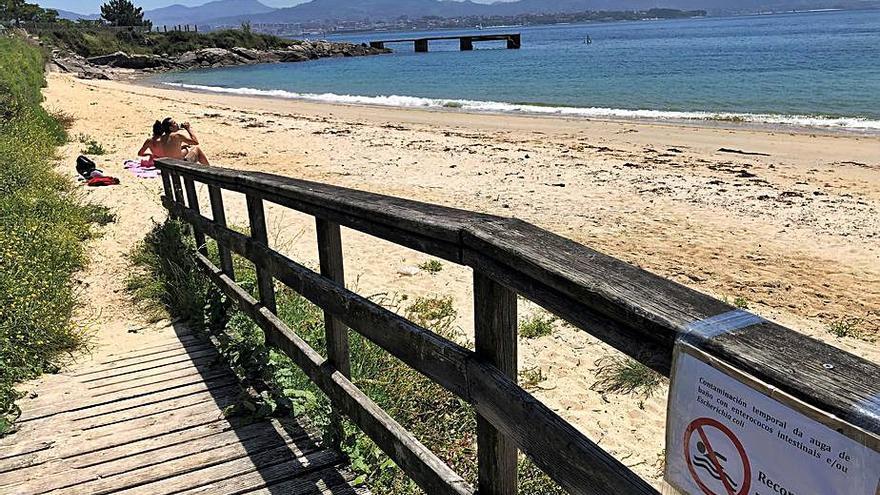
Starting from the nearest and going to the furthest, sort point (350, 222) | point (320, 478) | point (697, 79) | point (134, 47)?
point (350, 222) → point (320, 478) → point (697, 79) → point (134, 47)

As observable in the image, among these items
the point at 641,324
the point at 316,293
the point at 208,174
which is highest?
the point at 641,324

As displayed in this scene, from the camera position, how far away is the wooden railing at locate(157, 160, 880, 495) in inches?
41.6

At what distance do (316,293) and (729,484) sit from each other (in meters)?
2.18

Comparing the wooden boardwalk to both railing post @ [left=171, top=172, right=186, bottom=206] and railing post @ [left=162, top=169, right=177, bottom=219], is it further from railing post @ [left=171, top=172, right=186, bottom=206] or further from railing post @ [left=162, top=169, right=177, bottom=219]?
railing post @ [left=162, top=169, right=177, bottom=219]

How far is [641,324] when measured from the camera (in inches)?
50.1

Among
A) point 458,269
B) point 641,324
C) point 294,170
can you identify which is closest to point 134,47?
point 294,170

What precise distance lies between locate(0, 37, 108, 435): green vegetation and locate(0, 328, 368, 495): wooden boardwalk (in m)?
0.25

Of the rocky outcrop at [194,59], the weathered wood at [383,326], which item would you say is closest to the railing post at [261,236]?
the weathered wood at [383,326]

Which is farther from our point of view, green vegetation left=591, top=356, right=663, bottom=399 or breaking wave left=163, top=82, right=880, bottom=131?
breaking wave left=163, top=82, right=880, bottom=131

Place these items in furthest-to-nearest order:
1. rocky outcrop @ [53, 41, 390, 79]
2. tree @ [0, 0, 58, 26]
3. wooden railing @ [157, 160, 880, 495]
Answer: tree @ [0, 0, 58, 26] → rocky outcrop @ [53, 41, 390, 79] → wooden railing @ [157, 160, 880, 495]

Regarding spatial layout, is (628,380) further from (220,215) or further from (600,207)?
(600,207)

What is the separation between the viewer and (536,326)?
217 inches

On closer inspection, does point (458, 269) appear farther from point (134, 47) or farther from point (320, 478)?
point (134, 47)

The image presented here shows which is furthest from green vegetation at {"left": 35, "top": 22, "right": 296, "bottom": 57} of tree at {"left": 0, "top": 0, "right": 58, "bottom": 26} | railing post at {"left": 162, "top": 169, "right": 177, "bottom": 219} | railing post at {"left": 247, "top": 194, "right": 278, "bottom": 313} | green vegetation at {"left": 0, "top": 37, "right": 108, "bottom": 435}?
railing post at {"left": 247, "top": 194, "right": 278, "bottom": 313}
